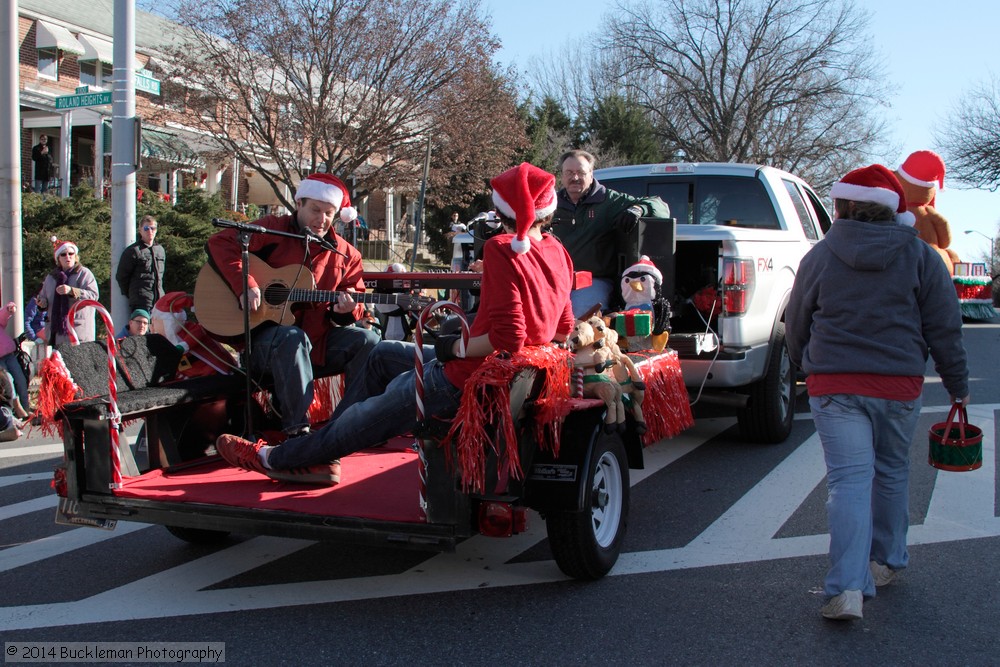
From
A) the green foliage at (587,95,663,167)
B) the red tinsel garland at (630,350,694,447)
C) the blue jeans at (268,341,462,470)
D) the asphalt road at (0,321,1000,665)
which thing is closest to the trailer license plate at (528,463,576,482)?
the blue jeans at (268,341,462,470)

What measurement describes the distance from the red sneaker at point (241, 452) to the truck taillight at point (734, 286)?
3454 mm

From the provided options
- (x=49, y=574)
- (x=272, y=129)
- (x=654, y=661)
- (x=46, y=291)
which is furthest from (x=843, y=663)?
(x=272, y=129)

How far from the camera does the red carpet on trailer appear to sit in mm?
3863

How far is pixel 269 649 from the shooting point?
136 inches

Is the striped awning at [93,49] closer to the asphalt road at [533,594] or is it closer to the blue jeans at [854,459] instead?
the asphalt road at [533,594]

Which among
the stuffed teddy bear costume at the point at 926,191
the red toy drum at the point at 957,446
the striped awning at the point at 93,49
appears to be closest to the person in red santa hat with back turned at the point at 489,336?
the red toy drum at the point at 957,446

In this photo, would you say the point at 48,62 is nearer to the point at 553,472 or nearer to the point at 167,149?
the point at 167,149

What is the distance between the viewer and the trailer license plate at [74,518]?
404 centimetres

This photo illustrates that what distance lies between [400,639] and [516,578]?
804 millimetres

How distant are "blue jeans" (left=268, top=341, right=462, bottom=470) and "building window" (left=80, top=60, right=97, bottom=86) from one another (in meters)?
26.3

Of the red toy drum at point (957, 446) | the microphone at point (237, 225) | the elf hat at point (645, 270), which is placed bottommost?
the red toy drum at point (957, 446)

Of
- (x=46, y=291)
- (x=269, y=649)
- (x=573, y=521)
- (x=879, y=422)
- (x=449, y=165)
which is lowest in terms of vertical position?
(x=269, y=649)

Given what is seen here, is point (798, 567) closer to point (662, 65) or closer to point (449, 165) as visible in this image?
point (449, 165)

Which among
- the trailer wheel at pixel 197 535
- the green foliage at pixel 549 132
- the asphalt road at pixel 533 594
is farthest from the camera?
the green foliage at pixel 549 132
